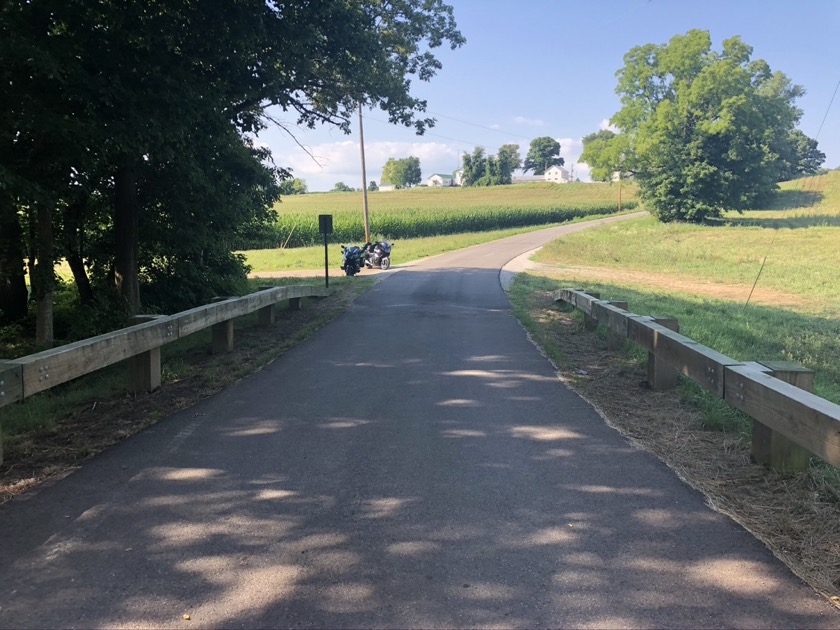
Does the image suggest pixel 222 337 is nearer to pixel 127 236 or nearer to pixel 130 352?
pixel 130 352

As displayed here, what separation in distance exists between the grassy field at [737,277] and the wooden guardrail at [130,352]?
23.0ft

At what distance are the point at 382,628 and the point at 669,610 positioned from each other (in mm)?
1267

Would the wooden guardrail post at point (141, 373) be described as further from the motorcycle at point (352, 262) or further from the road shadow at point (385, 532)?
the motorcycle at point (352, 262)

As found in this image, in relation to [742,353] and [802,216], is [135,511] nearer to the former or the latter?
[742,353]

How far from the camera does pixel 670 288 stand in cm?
2267

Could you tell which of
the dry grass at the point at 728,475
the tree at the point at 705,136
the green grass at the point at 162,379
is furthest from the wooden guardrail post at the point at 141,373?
the tree at the point at 705,136

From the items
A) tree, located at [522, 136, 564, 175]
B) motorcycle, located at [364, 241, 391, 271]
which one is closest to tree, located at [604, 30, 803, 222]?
motorcycle, located at [364, 241, 391, 271]

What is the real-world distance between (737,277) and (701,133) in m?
36.5

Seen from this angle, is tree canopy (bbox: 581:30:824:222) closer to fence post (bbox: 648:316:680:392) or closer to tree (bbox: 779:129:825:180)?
tree (bbox: 779:129:825:180)

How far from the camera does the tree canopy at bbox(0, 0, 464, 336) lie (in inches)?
310

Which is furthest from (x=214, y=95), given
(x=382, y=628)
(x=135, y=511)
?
(x=382, y=628)

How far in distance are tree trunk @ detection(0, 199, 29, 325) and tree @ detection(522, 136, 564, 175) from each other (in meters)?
193

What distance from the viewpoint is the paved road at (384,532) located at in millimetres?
2930

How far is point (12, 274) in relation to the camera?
12.1 metres
